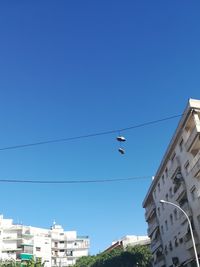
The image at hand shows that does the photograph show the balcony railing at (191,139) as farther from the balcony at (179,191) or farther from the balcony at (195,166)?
the balcony at (179,191)

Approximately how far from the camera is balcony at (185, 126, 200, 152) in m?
32.8

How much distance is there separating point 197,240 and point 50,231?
79490 millimetres

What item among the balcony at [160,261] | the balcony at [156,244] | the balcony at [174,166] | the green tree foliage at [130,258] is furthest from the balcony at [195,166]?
the green tree foliage at [130,258]

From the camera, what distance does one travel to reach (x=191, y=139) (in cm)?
3394

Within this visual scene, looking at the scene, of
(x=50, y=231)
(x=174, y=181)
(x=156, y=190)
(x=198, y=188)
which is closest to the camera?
(x=198, y=188)

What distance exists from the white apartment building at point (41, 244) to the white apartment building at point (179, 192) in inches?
1507

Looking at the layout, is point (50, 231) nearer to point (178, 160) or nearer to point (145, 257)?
point (145, 257)

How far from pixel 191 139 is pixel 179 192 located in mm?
6438

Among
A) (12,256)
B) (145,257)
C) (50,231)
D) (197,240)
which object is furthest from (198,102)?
(50,231)

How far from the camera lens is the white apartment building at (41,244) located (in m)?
90.0

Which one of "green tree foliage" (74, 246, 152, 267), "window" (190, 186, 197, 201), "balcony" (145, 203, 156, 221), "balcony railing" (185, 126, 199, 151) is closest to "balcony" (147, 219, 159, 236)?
"balcony" (145, 203, 156, 221)

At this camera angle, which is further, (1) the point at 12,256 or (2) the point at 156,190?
(1) the point at 12,256

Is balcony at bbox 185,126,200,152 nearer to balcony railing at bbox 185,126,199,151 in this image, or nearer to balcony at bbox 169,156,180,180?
balcony railing at bbox 185,126,199,151

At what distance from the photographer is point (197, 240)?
110ft
